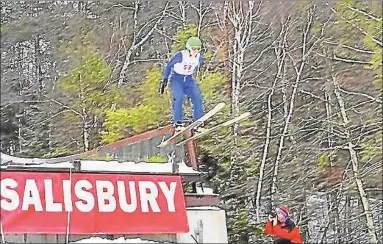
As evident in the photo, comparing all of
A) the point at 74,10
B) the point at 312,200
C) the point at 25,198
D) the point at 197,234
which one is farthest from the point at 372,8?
the point at 25,198

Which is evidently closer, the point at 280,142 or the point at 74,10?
the point at 280,142

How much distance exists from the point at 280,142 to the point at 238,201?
861 millimetres

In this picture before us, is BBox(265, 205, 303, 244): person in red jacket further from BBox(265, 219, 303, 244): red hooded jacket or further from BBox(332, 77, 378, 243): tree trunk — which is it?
BBox(332, 77, 378, 243): tree trunk

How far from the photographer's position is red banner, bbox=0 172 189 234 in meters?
3.84

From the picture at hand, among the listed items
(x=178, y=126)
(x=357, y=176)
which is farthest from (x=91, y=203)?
(x=357, y=176)

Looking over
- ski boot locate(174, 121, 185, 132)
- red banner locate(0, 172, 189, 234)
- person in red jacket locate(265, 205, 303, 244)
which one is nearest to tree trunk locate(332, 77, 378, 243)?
person in red jacket locate(265, 205, 303, 244)

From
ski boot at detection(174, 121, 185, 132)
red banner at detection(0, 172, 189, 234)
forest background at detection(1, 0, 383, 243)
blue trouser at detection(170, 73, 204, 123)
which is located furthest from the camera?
forest background at detection(1, 0, 383, 243)

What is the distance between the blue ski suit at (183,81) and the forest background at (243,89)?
8.20 ft

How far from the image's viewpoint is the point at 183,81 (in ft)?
16.6

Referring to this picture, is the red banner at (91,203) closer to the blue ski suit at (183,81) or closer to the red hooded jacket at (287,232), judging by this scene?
the blue ski suit at (183,81)

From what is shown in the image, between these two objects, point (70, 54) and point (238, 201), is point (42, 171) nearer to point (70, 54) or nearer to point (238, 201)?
point (238, 201)

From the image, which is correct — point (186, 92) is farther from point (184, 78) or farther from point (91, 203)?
point (91, 203)

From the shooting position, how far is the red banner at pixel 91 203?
3.84 meters

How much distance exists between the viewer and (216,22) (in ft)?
28.0
